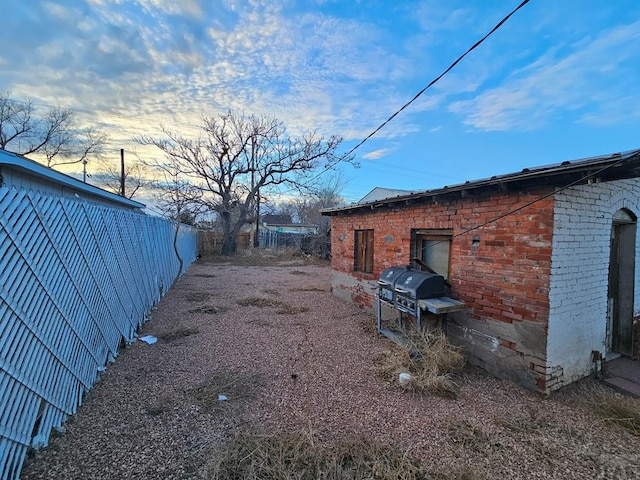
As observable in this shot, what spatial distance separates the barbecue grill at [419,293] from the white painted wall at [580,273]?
1.11m

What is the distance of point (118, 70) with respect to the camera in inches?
305

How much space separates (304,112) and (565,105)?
6.96m

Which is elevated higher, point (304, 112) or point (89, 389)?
point (304, 112)

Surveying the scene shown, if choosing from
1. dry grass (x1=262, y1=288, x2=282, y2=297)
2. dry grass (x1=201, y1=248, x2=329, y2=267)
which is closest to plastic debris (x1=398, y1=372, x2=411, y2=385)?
dry grass (x1=262, y1=288, x2=282, y2=297)

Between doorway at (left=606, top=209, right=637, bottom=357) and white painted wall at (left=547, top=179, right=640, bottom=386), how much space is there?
1.63 ft

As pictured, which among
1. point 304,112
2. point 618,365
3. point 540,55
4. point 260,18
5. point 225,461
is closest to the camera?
point 225,461

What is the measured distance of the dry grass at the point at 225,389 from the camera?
3.04 meters

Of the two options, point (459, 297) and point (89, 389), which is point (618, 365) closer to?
point (459, 297)

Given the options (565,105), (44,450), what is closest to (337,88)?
(565,105)

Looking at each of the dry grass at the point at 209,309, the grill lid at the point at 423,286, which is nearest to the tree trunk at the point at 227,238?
the dry grass at the point at 209,309

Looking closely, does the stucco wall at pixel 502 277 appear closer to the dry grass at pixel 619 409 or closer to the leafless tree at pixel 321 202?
the dry grass at pixel 619 409

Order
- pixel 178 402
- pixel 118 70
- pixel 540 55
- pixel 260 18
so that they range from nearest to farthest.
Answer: pixel 178 402 → pixel 540 55 → pixel 260 18 → pixel 118 70

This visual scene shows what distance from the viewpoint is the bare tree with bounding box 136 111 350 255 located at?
18.4 m

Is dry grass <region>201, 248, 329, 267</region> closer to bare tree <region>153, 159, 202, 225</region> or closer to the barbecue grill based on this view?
bare tree <region>153, 159, 202, 225</region>
